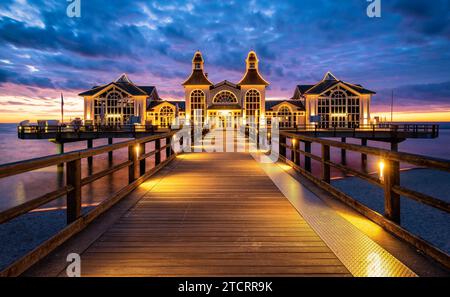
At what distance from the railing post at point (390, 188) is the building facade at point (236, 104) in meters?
34.4

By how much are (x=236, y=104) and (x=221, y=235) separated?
36179mm

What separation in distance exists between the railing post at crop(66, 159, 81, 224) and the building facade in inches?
1354

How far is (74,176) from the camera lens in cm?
359

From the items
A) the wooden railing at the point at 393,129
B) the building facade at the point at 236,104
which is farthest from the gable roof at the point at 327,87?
the wooden railing at the point at 393,129

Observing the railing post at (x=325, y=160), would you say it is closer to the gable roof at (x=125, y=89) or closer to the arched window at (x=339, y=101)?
the arched window at (x=339, y=101)

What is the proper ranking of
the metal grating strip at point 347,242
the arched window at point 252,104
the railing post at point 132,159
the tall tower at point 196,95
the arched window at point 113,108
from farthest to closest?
the arched window at point 113,108 < the arched window at point 252,104 < the tall tower at point 196,95 < the railing post at point 132,159 < the metal grating strip at point 347,242

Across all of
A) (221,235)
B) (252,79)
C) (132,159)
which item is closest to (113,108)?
(252,79)

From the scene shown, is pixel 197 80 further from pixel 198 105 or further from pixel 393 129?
pixel 393 129

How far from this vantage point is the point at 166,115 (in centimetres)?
4291

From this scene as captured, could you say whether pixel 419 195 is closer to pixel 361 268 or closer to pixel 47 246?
pixel 361 268

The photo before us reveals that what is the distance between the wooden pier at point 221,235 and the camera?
8.95ft

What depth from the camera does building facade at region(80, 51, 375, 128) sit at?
39344 millimetres

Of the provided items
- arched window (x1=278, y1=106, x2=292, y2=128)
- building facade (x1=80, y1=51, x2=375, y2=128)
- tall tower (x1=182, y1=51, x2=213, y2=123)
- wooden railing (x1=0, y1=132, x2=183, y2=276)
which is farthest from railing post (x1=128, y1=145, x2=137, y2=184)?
arched window (x1=278, y1=106, x2=292, y2=128)
